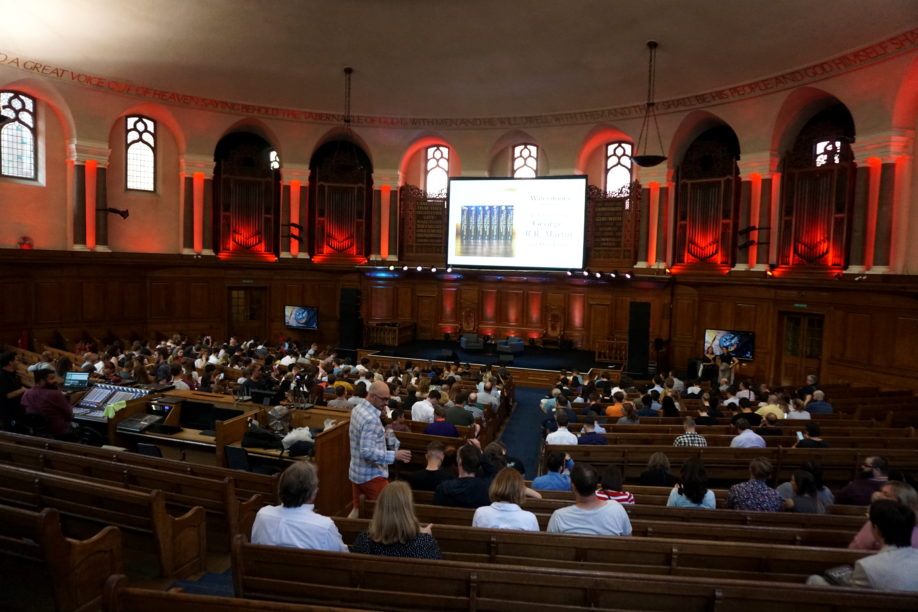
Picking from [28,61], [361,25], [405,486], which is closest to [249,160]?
[28,61]

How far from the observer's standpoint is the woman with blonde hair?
10.1 feet

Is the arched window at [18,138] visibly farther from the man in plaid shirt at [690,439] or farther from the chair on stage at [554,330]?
the man in plaid shirt at [690,439]

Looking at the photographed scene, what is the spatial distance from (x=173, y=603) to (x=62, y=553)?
1411 mm

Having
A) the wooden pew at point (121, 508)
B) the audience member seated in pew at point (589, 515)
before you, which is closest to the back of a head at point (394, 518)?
the audience member seated in pew at point (589, 515)

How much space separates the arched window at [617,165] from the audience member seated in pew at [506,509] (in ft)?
54.7

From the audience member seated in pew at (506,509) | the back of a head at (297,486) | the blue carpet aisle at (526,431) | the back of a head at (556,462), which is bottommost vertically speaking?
the blue carpet aisle at (526,431)

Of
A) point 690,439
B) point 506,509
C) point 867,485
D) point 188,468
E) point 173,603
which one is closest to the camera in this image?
point 173,603

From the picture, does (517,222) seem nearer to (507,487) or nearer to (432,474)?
(432,474)

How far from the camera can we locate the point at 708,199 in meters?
17.4

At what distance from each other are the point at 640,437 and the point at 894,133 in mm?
9966

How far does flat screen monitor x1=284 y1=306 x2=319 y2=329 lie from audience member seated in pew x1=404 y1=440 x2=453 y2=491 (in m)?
15.3

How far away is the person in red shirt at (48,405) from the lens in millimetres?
6031

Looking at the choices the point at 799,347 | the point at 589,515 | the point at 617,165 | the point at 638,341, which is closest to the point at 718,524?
the point at 589,515

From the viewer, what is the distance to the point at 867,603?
265 cm
